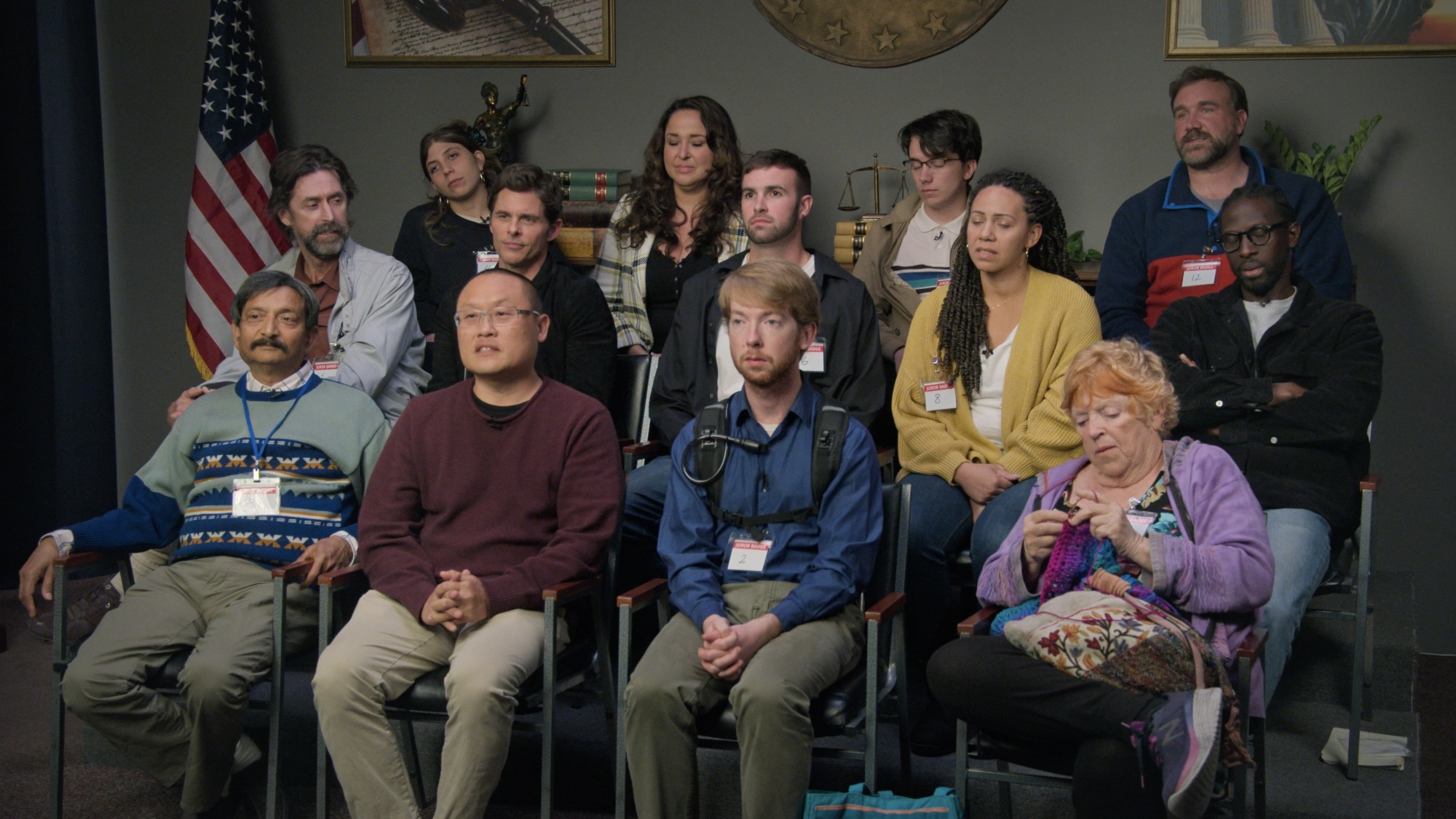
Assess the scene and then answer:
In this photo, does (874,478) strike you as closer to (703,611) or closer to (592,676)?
(703,611)

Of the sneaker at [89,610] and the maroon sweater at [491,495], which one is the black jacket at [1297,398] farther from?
the sneaker at [89,610]

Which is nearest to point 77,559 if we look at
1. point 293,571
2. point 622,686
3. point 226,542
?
point 226,542

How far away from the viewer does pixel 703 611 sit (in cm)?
257

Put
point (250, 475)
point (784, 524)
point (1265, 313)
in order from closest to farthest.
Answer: point (784, 524)
point (250, 475)
point (1265, 313)

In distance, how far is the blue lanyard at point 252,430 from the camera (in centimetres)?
305

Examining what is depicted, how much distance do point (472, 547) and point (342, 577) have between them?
12.1 inches

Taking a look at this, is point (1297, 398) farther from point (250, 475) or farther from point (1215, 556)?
point (250, 475)

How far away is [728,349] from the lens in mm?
3643

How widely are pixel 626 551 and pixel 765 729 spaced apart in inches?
44.0

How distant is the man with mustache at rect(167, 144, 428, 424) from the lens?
3.85 m

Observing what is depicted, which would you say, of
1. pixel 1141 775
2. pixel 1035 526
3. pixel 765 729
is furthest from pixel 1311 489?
pixel 765 729

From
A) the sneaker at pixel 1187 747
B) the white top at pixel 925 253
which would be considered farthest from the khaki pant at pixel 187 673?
the white top at pixel 925 253

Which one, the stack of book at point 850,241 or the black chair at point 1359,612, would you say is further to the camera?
the stack of book at point 850,241

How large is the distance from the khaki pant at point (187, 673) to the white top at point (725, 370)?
1.31 metres
